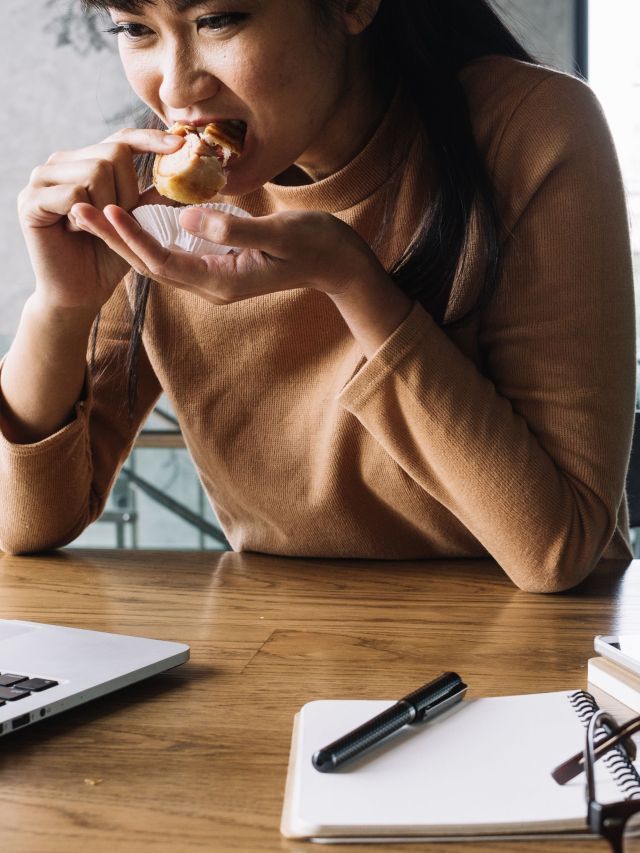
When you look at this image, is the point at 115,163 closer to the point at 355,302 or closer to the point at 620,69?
the point at 355,302

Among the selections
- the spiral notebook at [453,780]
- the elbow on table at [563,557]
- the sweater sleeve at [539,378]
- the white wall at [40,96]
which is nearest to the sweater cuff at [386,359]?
the sweater sleeve at [539,378]

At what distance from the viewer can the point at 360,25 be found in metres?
1.17

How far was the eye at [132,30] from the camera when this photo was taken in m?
1.05

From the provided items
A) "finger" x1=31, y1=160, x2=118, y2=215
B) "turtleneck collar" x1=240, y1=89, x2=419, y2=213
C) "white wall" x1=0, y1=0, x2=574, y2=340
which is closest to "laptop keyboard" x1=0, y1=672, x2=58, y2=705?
"finger" x1=31, y1=160, x2=118, y2=215

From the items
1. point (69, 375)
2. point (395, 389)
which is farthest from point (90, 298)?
point (395, 389)

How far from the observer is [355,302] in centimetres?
105

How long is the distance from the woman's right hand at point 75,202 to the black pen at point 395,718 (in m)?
0.69

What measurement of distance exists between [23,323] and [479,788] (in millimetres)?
957

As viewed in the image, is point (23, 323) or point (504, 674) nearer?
point (504, 674)

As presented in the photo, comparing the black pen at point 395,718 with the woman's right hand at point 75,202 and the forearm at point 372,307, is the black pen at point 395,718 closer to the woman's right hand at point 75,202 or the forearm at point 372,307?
the forearm at point 372,307

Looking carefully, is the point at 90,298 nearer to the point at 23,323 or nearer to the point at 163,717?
the point at 23,323

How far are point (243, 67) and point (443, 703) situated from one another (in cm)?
69

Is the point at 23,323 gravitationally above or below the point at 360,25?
below

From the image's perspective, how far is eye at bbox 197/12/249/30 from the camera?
101 cm
